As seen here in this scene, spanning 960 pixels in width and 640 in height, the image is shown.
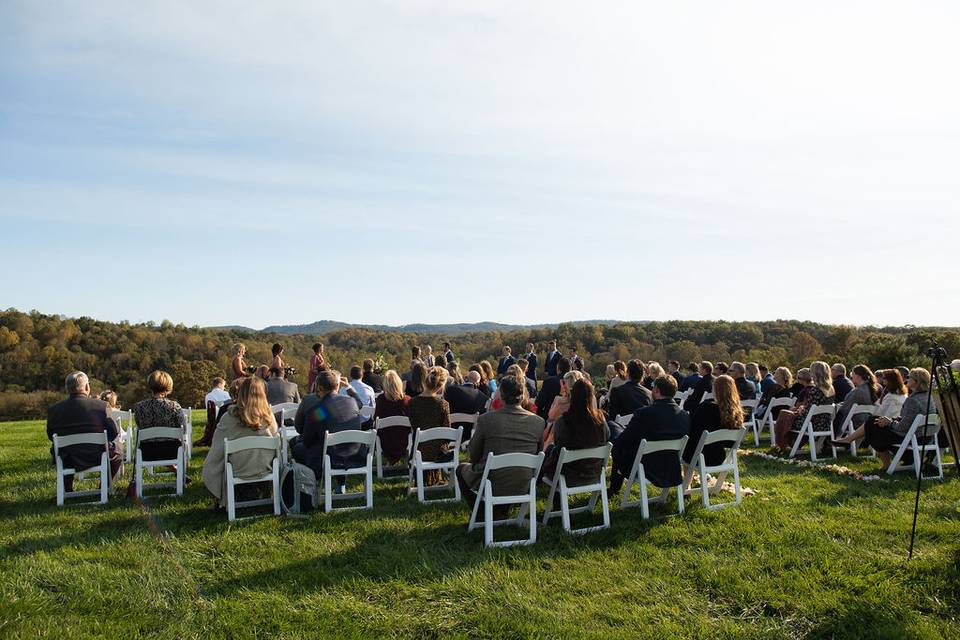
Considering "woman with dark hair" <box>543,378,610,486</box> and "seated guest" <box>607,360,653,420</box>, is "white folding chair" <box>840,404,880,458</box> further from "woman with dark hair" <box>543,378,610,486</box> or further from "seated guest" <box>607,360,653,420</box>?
"woman with dark hair" <box>543,378,610,486</box>

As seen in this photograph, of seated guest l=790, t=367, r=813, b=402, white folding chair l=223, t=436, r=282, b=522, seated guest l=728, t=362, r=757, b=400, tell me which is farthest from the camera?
seated guest l=728, t=362, r=757, b=400

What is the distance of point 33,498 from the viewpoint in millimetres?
6602

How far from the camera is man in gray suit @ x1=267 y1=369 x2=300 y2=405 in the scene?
9.36 meters

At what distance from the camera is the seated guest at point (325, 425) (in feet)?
21.2

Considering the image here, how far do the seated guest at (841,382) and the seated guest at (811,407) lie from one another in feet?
3.83

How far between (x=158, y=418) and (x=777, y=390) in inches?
364

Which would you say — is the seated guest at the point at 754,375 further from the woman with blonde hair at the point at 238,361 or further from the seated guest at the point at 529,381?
the woman with blonde hair at the point at 238,361

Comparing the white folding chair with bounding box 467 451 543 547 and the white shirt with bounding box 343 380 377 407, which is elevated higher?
the white shirt with bounding box 343 380 377 407

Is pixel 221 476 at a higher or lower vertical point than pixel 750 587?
higher

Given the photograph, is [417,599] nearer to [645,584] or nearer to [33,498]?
[645,584]

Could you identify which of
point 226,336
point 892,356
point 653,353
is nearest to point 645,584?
point 892,356

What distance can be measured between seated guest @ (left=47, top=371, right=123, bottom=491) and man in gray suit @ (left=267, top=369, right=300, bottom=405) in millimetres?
2628

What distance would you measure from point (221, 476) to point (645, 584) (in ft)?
12.3

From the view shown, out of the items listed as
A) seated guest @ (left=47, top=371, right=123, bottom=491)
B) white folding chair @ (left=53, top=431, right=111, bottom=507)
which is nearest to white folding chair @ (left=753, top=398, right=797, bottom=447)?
→ white folding chair @ (left=53, top=431, right=111, bottom=507)
